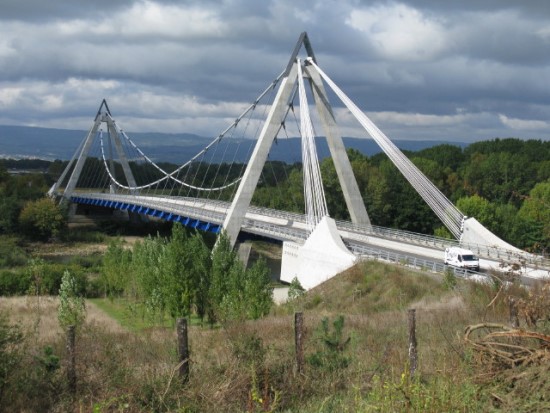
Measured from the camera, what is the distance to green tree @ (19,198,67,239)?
66.9 m

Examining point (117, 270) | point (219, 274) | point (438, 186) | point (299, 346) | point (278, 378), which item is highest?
point (438, 186)

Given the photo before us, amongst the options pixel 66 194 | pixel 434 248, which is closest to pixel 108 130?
pixel 66 194

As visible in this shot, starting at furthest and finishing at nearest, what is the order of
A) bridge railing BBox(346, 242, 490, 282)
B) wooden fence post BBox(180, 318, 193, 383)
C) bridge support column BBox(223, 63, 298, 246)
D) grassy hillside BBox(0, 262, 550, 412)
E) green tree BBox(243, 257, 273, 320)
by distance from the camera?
1. bridge support column BBox(223, 63, 298, 246)
2. green tree BBox(243, 257, 273, 320)
3. bridge railing BBox(346, 242, 490, 282)
4. wooden fence post BBox(180, 318, 193, 383)
5. grassy hillside BBox(0, 262, 550, 412)

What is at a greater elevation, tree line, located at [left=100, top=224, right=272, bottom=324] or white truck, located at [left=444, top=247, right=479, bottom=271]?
white truck, located at [left=444, top=247, right=479, bottom=271]

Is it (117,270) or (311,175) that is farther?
(117,270)

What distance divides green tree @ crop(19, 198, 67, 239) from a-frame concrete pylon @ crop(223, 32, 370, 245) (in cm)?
3649

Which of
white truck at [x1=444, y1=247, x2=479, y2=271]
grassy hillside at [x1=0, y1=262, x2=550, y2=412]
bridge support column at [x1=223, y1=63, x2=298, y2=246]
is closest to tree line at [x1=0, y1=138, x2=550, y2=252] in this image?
bridge support column at [x1=223, y1=63, x2=298, y2=246]

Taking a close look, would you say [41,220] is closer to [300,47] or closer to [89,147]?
[89,147]

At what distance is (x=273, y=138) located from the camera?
35875 mm

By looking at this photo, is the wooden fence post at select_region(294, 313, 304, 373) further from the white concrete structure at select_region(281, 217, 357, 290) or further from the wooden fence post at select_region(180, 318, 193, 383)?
the white concrete structure at select_region(281, 217, 357, 290)

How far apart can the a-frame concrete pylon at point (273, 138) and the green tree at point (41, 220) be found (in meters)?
36.5

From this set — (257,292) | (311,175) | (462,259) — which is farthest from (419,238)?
(257,292)

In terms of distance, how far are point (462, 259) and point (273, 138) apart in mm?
13483

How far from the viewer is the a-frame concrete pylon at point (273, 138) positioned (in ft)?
116
